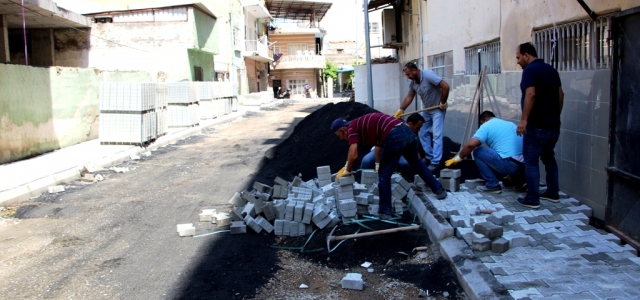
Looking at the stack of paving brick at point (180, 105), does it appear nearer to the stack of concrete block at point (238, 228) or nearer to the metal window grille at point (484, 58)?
the metal window grille at point (484, 58)

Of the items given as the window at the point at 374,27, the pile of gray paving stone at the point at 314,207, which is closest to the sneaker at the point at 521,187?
the pile of gray paving stone at the point at 314,207

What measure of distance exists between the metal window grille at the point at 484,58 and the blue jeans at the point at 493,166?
2.61 meters

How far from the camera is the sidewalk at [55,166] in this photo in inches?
343

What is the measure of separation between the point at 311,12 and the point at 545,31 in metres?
52.5

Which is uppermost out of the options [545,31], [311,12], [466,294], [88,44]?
[311,12]

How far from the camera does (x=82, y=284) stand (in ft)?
15.8

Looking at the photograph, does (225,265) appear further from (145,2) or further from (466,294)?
(145,2)

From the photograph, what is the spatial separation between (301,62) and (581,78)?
170 feet

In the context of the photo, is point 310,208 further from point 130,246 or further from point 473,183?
point 473,183

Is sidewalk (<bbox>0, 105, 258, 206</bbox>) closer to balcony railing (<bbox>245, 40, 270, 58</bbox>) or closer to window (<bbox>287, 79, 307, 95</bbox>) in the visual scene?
balcony railing (<bbox>245, 40, 270, 58</bbox>)

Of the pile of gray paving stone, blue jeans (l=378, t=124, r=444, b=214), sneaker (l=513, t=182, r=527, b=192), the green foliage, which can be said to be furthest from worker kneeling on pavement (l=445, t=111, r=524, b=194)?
the green foliage

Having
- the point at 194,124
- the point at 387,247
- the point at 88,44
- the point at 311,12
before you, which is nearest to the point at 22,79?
the point at 194,124

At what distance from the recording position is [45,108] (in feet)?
43.3

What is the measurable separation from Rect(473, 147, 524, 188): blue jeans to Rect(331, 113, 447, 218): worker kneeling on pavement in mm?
949
